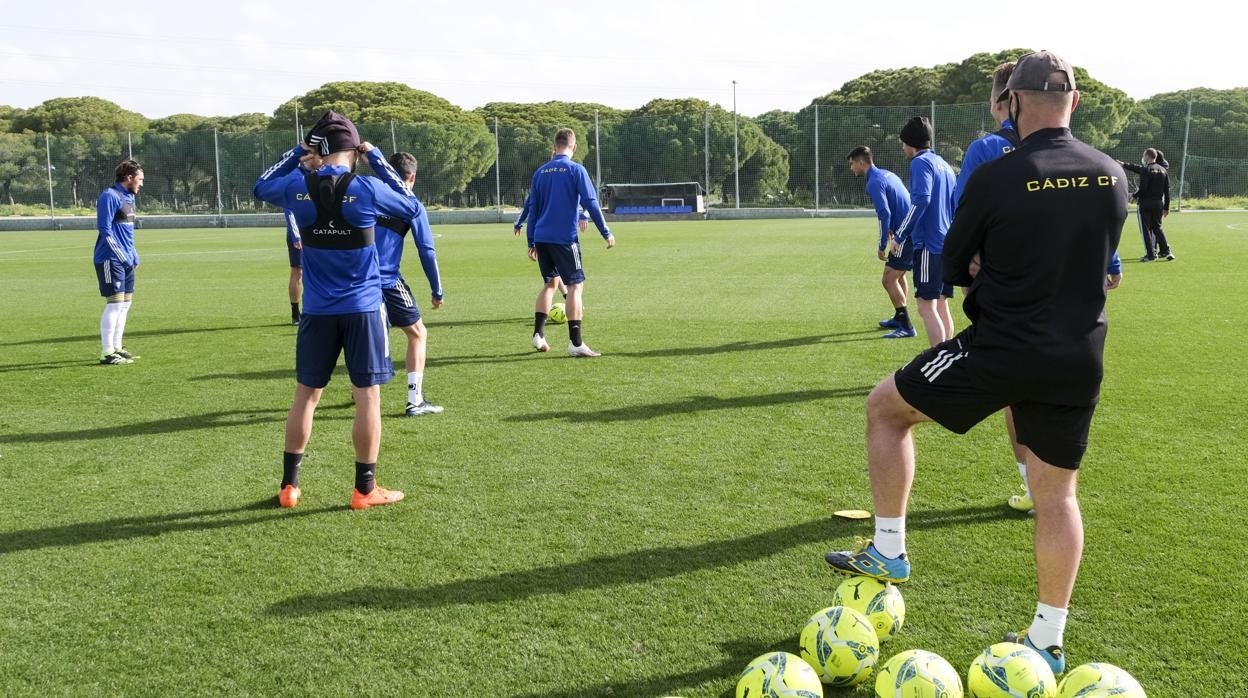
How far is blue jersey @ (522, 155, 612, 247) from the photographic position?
32.6 ft

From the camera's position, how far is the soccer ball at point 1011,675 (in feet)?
9.95

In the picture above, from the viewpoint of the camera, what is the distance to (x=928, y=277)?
8.03 m

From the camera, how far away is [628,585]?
4148 millimetres

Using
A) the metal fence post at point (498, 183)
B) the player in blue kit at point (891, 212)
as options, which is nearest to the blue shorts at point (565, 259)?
the player in blue kit at point (891, 212)

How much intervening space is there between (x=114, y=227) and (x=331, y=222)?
658 cm

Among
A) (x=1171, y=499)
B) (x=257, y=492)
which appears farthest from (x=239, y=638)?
(x=1171, y=499)

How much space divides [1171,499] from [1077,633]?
1.90 meters

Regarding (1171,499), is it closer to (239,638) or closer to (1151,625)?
(1151,625)

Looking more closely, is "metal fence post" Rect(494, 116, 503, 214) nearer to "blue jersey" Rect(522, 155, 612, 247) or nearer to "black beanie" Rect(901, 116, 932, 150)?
"blue jersey" Rect(522, 155, 612, 247)

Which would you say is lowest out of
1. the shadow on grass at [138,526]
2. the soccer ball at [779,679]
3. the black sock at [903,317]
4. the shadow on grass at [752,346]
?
the shadow on grass at [138,526]

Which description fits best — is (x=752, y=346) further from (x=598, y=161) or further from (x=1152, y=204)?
(x=598, y=161)

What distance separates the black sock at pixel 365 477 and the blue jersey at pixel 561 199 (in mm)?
5095

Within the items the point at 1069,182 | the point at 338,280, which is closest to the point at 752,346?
the point at 338,280

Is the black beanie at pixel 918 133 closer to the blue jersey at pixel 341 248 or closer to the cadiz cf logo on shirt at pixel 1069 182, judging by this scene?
the blue jersey at pixel 341 248
